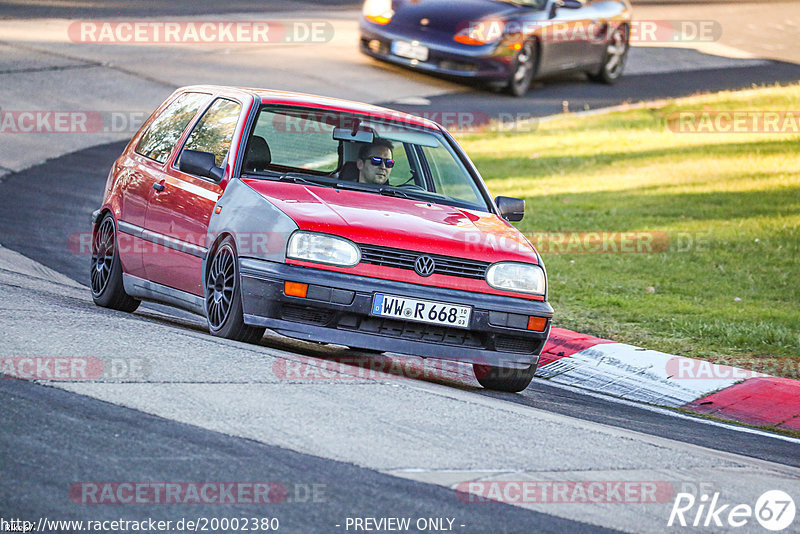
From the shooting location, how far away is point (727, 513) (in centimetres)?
513

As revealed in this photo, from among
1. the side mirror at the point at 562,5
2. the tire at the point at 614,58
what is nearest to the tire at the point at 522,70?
the side mirror at the point at 562,5

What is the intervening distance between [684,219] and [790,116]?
6420 millimetres

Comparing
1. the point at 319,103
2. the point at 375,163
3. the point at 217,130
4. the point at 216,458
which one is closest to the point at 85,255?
the point at 217,130

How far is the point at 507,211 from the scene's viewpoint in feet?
27.0

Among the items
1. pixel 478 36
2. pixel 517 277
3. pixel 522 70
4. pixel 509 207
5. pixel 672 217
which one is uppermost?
pixel 509 207

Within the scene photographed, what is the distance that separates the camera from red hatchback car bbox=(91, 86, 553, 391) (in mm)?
6871

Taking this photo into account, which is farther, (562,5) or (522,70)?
(562,5)

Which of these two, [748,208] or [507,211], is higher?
[507,211]

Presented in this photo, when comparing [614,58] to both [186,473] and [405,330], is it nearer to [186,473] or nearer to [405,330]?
[405,330]

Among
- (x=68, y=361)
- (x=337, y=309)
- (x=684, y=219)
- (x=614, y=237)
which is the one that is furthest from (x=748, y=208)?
(x=68, y=361)

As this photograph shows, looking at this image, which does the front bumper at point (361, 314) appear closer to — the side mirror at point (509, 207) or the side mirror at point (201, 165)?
the side mirror at point (201, 165)

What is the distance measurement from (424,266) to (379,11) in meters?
13.3

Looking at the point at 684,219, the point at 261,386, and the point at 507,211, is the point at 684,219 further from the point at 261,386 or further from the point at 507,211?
the point at 261,386

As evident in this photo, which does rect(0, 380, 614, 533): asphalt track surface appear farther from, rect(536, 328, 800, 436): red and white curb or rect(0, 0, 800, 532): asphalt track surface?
rect(536, 328, 800, 436): red and white curb
